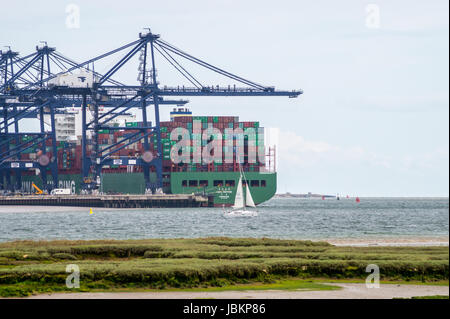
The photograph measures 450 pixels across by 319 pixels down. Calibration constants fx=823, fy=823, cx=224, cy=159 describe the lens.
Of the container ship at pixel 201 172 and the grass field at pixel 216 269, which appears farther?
the container ship at pixel 201 172

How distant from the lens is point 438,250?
3350 cm

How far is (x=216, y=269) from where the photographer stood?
2534 cm

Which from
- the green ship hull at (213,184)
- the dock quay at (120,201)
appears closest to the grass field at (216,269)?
the dock quay at (120,201)

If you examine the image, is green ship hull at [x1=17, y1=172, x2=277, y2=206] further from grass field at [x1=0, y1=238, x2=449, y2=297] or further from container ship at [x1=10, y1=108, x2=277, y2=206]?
grass field at [x1=0, y1=238, x2=449, y2=297]

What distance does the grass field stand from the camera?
80.0 ft

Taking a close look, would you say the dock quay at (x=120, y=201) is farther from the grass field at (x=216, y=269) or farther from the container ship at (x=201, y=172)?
the grass field at (x=216, y=269)

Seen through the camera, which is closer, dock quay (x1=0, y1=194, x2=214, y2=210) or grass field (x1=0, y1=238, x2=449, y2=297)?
grass field (x1=0, y1=238, x2=449, y2=297)

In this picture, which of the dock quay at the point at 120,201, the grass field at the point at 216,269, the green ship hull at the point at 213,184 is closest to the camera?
the grass field at the point at 216,269

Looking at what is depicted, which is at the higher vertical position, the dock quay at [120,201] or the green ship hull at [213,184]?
the green ship hull at [213,184]

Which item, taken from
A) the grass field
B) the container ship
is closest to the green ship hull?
the container ship

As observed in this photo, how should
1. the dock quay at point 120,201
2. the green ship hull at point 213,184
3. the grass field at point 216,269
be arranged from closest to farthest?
the grass field at point 216,269 < the dock quay at point 120,201 < the green ship hull at point 213,184

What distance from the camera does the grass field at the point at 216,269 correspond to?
80.0 ft

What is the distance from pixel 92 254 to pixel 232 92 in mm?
94450

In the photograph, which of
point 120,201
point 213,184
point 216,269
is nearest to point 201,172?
point 213,184
